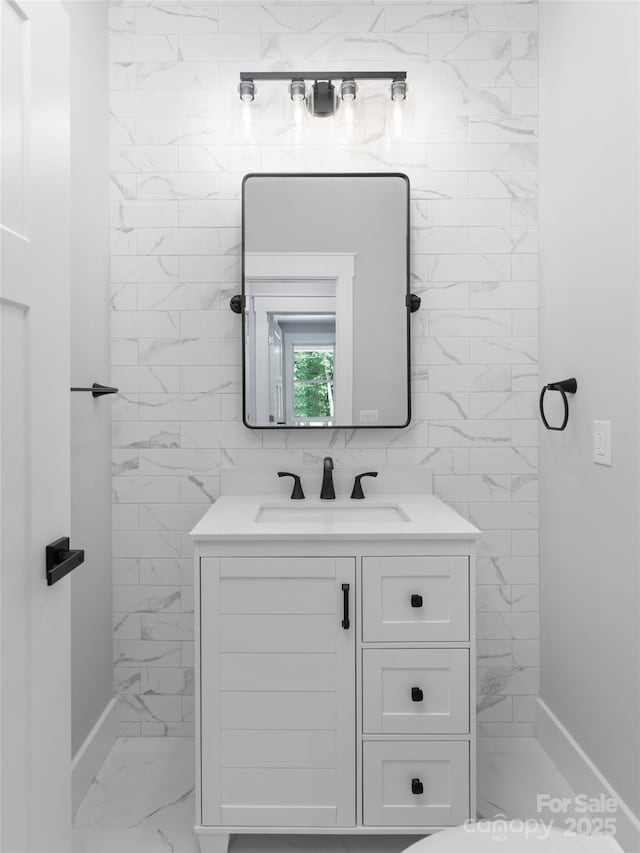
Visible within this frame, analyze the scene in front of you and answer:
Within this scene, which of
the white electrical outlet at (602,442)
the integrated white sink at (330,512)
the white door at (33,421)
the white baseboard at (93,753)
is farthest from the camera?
the integrated white sink at (330,512)

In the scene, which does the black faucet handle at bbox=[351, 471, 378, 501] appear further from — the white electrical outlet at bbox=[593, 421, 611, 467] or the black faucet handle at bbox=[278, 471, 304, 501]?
the white electrical outlet at bbox=[593, 421, 611, 467]

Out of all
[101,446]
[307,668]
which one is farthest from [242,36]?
[307,668]

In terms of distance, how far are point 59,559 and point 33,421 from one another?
27cm

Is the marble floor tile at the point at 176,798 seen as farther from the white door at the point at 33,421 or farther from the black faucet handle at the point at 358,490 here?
the black faucet handle at the point at 358,490

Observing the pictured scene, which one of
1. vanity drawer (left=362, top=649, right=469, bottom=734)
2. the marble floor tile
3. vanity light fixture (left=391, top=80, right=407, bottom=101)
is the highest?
vanity light fixture (left=391, top=80, right=407, bottom=101)

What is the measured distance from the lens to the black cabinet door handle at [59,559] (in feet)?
3.62

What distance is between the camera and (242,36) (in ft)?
7.01

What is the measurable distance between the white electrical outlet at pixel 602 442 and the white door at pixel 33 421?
136 centimetres

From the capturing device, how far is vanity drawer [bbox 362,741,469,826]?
1.59 meters

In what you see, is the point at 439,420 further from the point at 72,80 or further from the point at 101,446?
the point at 72,80

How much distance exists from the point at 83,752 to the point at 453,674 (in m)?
1.15

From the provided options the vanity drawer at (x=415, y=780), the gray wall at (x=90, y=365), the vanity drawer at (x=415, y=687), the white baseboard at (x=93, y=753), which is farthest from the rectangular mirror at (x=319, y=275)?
the white baseboard at (x=93, y=753)

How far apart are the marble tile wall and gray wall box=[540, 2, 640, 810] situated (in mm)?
112

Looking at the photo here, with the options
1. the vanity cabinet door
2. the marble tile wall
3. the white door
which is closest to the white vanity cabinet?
the vanity cabinet door
